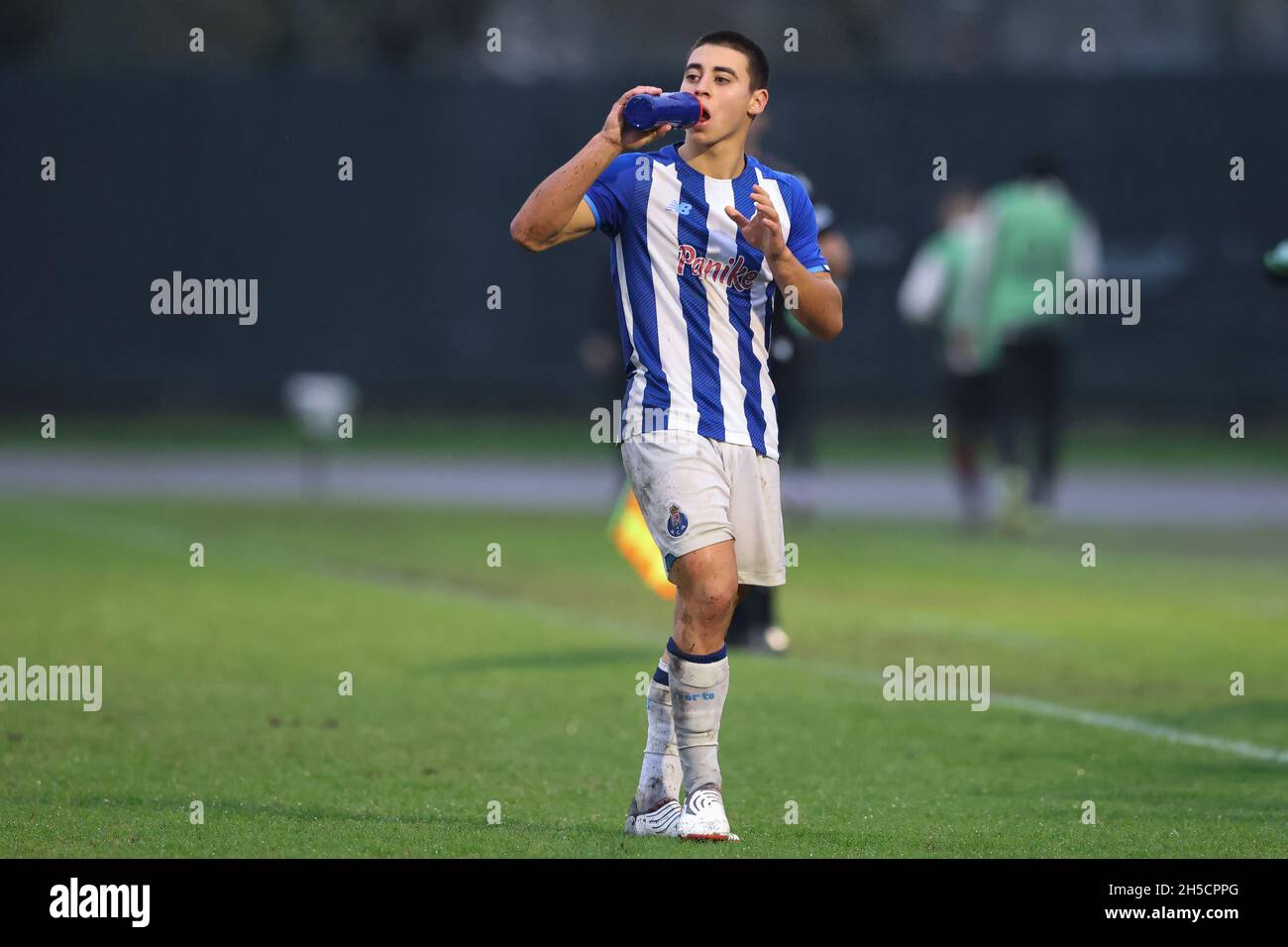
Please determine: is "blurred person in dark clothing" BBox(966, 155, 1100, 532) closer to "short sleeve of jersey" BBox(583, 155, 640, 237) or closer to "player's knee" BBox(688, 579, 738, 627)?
"short sleeve of jersey" BBox(583, 155, 640, 237)

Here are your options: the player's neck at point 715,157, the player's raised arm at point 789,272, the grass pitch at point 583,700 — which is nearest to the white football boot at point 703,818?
the grass pitch at point 583,700

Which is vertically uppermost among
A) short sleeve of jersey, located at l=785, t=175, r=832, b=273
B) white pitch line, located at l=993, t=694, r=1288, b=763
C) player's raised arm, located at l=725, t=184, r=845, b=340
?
short sleeve of jersey, located at l=785, t=175, r=832, b=273

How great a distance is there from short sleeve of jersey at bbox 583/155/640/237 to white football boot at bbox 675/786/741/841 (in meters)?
1.67

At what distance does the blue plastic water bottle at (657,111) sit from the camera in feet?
20.8

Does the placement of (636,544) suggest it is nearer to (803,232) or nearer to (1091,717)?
(1091,717)

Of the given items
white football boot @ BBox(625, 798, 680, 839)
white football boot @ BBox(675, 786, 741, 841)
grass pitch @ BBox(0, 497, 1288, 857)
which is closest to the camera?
white football boot @ BBox(675, 786, 741, 841)

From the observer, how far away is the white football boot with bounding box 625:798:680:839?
658 centimetres

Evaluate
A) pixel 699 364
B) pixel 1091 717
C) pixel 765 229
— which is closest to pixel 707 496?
pixel 699 364

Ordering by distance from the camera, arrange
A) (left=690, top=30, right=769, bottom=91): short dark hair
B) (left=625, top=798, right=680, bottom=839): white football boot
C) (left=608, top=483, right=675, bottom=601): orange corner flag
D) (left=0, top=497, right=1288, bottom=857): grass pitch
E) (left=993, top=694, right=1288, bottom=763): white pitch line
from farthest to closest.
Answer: (left=608, top=483, right=675, bottom=601): orange corner flag, (left=993, top=694, right=1288, bottom=763): white pitch line, (left=0, top=497, right=1288, bottom=857): grass pitch, (left=690, top=30, right=769, bottom=91): short dark hair, (left=625, top=798, right=680, bottom=839): white football boot

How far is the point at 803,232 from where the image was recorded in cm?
679

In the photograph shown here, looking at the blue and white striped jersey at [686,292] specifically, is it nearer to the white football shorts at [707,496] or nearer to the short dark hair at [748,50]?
the white football shorts at [707,496]

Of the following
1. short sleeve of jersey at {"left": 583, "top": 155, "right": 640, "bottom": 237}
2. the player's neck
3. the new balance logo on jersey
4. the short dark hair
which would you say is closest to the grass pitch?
the new balance logo on jersey

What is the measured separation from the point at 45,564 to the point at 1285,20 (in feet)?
78.2
